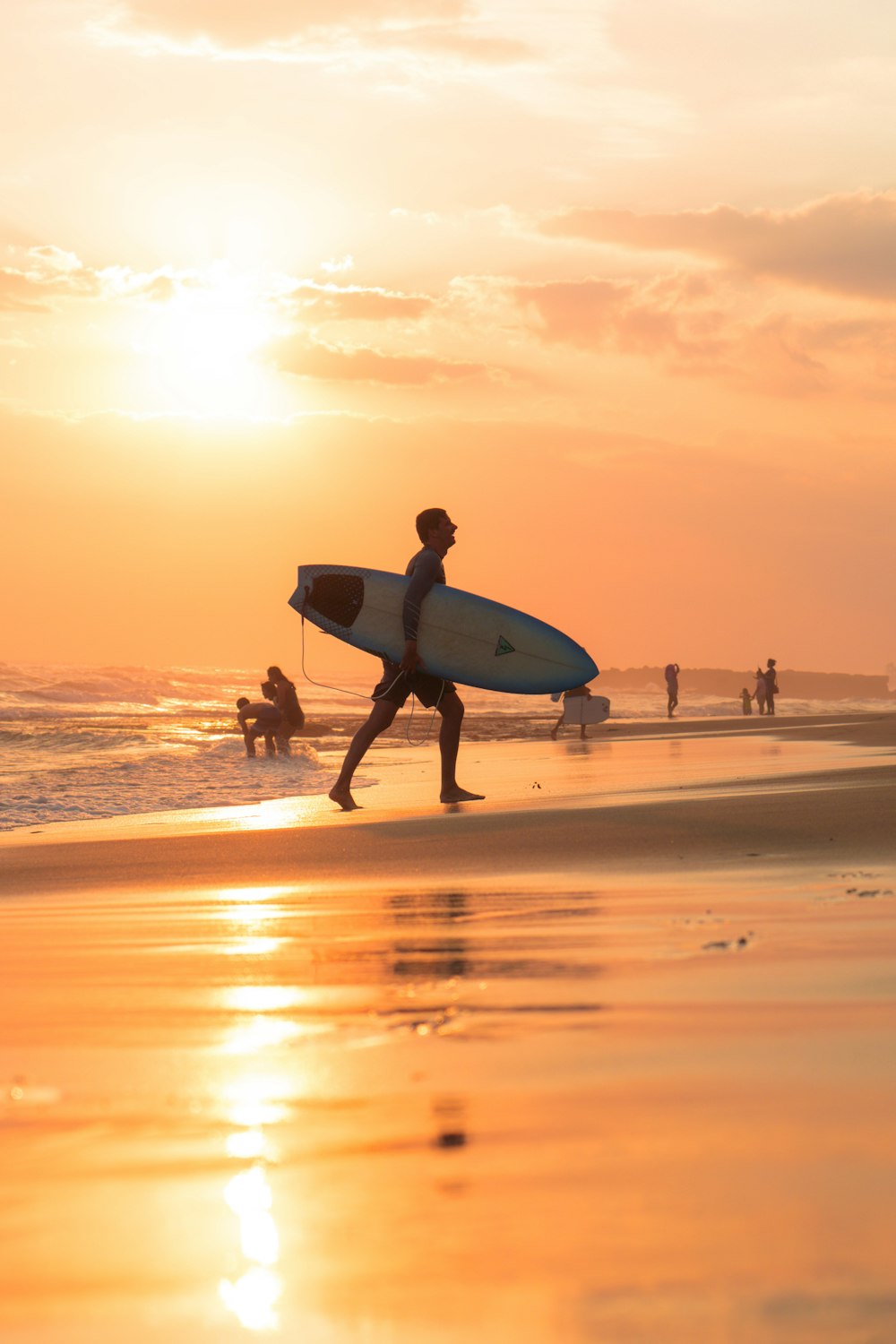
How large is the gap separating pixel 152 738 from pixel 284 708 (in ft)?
20.3

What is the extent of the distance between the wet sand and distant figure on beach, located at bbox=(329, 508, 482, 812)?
426 cm

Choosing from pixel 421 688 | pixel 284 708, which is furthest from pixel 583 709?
pixel 421 688

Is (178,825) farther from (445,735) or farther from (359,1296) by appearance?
(359,1296)

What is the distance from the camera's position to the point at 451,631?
429 inches

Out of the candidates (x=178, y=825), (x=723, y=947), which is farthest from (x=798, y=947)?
(x=178, y=825)

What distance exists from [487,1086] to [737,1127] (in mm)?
461

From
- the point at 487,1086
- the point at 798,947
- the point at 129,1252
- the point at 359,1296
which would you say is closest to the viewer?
the point at 359,1296

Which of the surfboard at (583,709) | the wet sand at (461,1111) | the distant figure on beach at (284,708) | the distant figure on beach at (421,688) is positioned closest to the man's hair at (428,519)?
the distant figure on beach at (421,688)

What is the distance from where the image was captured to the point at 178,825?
8812 millimetres

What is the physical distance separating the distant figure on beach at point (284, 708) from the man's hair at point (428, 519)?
29.7 ft

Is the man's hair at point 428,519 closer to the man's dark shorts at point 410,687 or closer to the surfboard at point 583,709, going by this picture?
the man's dark shorts at point 410,687

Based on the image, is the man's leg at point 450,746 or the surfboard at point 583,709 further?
the surfboard at point 583,709

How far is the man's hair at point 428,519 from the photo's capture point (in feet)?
31.8

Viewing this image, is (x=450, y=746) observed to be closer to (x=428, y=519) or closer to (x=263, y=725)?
(x=428, y=519)
